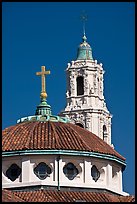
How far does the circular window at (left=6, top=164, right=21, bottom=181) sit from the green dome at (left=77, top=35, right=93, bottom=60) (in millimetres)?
99787

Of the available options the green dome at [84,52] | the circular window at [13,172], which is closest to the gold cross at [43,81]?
the circular window at [13,172]

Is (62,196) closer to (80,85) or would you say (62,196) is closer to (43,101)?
(43,101)

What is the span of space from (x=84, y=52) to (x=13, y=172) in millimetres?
100330

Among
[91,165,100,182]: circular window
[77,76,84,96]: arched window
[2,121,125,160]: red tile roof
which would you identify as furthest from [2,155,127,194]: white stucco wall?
[77,76,84,96]: arched window

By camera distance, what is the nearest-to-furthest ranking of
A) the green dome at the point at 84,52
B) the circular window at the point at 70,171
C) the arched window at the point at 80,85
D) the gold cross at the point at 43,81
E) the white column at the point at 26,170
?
the white column at the point at 26,170 → the circular window at the point at 70,171 → the gold cross at the point at 43,81 → the arched window at the point at 80,85 → the green dome at the point at 84,52

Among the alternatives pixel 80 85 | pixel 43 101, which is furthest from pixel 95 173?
pixel 80 85

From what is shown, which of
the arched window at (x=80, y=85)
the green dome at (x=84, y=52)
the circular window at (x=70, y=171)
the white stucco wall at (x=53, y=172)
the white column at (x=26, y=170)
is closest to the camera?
the white stucco wall at (x=53, y=172)

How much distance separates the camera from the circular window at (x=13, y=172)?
53156 mm

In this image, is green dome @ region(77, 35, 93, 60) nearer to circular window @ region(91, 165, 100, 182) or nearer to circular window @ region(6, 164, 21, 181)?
circular window @ region(91, 165, 100, 182)

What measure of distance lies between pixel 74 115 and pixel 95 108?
398cm

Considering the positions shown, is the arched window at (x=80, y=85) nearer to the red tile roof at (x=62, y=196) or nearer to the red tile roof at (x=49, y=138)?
the red tile roof at (x=49, y=138)

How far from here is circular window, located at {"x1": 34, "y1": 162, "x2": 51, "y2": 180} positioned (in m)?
52.8

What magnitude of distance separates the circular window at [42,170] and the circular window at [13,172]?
1.11 m

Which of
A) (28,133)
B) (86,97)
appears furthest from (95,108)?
(28,133)
